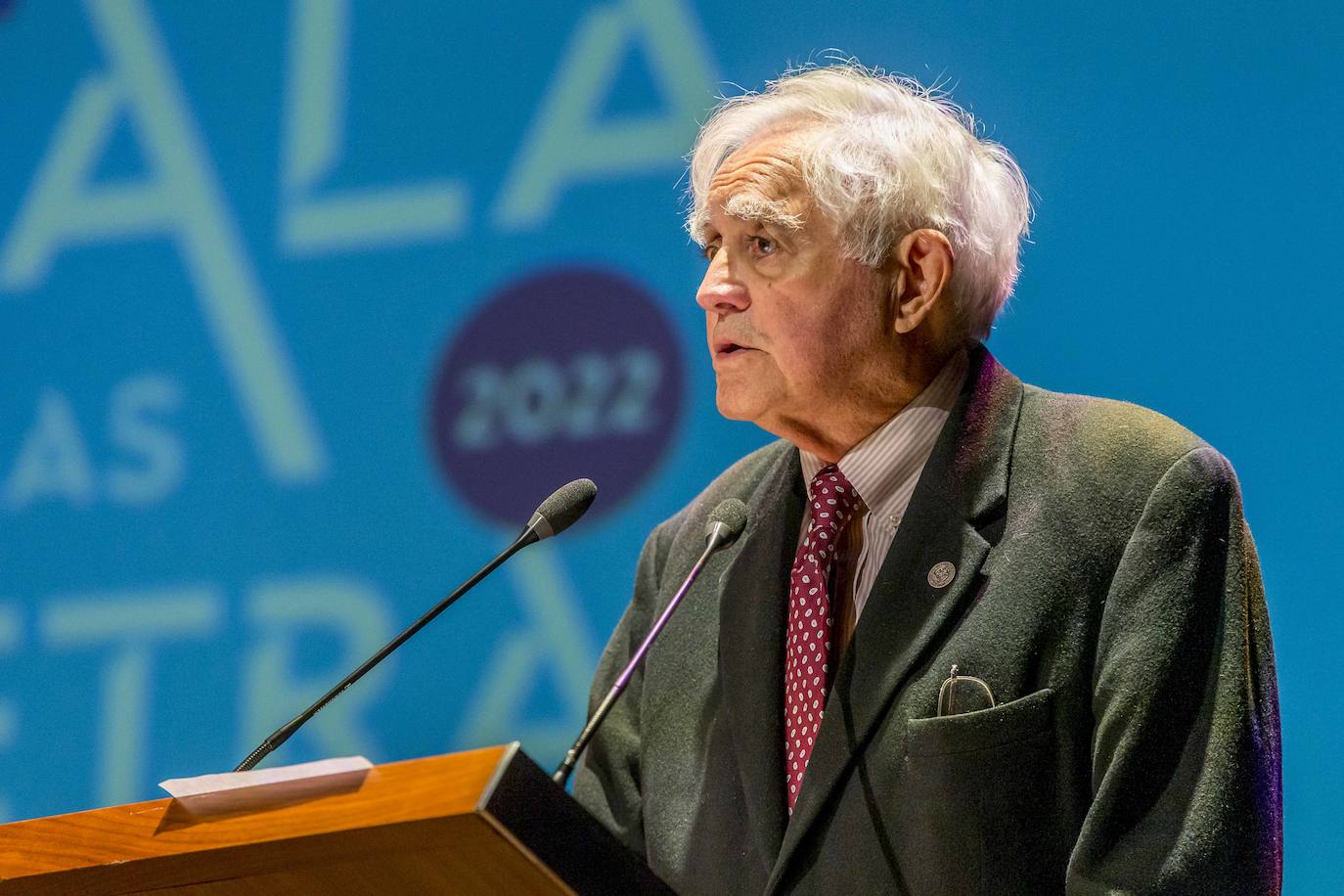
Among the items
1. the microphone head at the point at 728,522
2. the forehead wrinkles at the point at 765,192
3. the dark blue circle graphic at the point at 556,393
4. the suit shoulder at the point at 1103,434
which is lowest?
the suit shoulder at the point at 1103,434

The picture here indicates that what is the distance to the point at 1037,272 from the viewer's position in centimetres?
255

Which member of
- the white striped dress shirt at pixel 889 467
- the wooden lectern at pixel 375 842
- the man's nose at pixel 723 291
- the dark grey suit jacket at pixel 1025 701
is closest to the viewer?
the wooden lectern at pixel 375 842

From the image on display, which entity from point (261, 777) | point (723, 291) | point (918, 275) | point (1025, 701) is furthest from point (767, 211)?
point (261, 777)

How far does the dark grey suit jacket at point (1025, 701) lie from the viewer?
5.41 ft

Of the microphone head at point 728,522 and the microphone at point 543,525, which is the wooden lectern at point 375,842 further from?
the microphone head at point 728,522

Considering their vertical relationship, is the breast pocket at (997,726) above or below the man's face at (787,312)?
below

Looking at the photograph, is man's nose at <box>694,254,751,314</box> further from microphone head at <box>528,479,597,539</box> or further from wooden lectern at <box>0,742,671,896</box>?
wooden lectern at <box>0,742,671,896</box>

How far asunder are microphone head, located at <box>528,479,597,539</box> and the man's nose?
366mm

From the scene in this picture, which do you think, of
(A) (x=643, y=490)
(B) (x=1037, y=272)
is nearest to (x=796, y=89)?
(B) (x=1037, y=272)

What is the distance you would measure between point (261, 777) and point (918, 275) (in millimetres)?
1227

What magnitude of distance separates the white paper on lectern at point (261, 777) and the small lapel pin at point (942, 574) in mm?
835

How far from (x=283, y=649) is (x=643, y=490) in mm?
852

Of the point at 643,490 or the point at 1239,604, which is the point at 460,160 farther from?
the point at 1239,604

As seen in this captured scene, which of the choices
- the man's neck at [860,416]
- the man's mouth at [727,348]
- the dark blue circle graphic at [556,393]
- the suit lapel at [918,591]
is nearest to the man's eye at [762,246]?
the man's mouth at [727,348]
